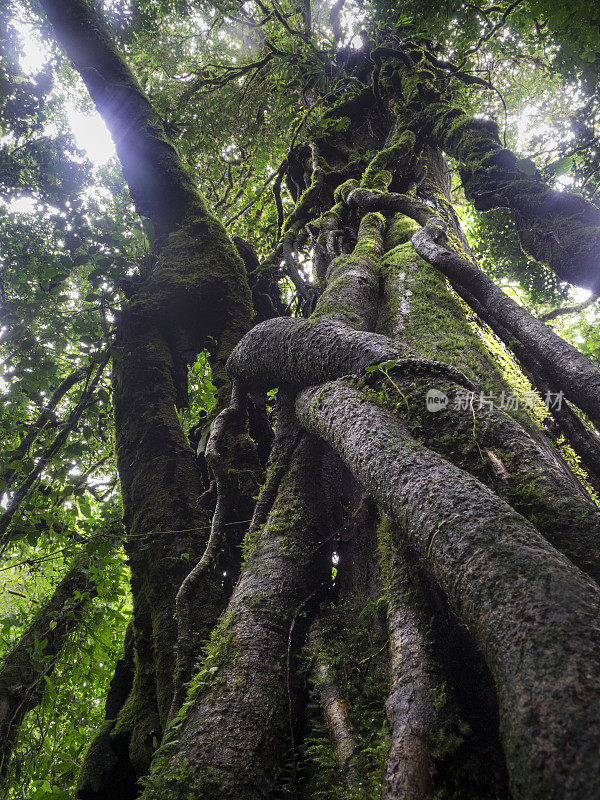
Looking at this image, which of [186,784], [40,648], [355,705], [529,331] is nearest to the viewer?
[186,784]

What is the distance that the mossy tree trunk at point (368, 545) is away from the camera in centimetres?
116

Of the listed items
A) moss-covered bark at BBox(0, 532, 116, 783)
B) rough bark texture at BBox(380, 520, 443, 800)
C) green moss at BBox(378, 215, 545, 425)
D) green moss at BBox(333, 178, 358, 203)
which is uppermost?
green moss at BBox(333, 178, 358, 203)

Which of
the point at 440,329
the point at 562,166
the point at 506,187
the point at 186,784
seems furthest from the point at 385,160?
the point at 186,784

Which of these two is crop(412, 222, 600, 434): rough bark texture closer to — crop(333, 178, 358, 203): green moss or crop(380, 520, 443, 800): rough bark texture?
crop(380, 520, 443, 800): rough bark texture

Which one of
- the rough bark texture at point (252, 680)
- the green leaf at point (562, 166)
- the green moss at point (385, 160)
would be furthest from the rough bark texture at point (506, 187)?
the rough bark texture at point (252, 680)

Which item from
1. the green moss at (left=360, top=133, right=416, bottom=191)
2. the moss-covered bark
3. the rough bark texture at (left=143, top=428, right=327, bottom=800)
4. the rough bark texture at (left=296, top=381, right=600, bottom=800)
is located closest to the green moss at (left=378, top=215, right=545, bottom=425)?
the rough bark texture at (left=296, top=381, right=600, bottom=800)

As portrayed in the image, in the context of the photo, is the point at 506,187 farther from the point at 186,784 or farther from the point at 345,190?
the point at 186,784

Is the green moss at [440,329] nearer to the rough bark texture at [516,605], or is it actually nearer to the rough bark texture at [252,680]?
the rough bark texture at [516,605]

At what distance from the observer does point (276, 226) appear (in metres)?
6.79

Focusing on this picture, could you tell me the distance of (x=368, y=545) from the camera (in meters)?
2.28

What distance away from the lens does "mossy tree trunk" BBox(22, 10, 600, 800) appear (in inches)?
Result: 45.8

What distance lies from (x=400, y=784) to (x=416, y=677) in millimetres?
316

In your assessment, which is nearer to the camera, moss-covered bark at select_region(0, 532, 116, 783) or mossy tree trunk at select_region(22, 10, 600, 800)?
mossy tree trunk at select_region(22, 10, 600, 800)

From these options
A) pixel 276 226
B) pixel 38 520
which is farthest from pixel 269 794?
pixel 276 226
